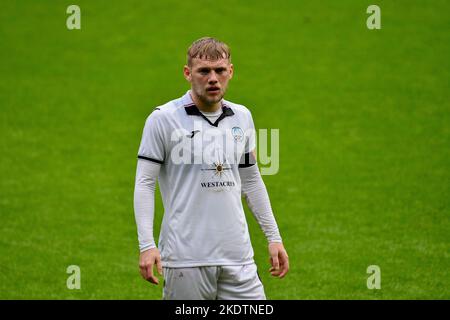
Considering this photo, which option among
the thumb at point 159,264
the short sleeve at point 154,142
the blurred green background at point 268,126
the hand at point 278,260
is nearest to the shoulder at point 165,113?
the short sleeve at point 154,142

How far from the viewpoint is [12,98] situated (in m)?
18.3

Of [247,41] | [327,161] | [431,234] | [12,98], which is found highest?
[247,41]

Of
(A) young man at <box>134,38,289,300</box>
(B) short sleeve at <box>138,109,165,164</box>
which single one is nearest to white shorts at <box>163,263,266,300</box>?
(A) young man at <box>134,38,289,300</box>

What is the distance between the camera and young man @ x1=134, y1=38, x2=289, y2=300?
17.7 feet

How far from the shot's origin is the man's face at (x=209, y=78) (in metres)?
5.46

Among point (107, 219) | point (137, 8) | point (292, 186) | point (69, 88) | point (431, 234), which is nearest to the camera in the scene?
point (431, 234)

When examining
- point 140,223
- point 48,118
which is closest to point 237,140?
point 140,223

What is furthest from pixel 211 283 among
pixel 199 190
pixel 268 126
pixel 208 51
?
pixel 268 126

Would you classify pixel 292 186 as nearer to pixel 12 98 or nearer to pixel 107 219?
pixel 107 219

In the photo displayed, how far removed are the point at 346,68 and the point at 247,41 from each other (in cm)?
289

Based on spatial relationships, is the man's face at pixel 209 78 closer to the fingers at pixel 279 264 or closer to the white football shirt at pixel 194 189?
the white football shirt at pixel 194 189

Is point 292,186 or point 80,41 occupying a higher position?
point 80,41

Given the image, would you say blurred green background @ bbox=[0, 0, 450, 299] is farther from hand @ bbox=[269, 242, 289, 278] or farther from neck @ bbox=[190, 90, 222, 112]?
neck @ bbox=[190, 90, 222, 112]

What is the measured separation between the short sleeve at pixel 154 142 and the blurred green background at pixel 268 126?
4533 millimetres
